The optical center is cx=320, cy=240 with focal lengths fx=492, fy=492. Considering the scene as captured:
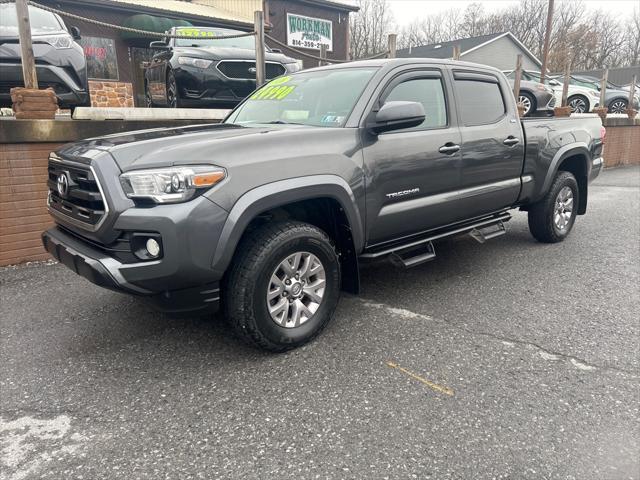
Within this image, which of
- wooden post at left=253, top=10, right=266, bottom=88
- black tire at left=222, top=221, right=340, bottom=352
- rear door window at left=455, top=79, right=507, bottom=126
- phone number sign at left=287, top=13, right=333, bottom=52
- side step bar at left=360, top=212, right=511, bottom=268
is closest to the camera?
black tire at left=222, top=221, right=340, bottom=352

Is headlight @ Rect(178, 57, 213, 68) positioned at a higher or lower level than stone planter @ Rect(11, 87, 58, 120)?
higher

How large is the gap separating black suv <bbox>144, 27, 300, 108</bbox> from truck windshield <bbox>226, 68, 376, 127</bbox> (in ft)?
12.7

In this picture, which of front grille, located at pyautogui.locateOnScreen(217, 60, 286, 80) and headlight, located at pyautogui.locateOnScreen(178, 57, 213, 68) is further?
front grille, located at pyautogui.locateOnScreen(217, 60, 286, 80)

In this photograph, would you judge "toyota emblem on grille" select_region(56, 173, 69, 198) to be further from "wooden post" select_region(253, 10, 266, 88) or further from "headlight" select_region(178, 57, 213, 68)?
"headlight" select_region(178, 57, 213, 68)

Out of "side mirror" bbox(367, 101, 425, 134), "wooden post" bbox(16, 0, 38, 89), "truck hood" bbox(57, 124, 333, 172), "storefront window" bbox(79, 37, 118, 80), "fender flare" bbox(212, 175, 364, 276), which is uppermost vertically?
"storefront window" bbox(79, 37, 118, 80)

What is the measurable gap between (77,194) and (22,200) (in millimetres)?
2285

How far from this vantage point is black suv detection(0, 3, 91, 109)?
5.98m

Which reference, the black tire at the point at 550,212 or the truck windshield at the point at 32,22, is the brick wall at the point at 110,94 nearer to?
the truck windshield at the point at 32,22

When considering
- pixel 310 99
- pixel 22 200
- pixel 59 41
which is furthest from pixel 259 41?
pixel 22 200

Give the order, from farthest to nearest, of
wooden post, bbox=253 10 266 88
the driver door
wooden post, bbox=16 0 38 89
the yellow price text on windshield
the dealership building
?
the dealership building < wooden post, bbox=253 10 266 88 < wooden post, bbox=16 0 38 89 < the yellow price text on windshield < the driver door

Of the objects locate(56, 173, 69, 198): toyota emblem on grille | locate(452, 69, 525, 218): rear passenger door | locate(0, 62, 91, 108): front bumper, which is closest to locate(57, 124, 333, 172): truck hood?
locate(56, 173, 69, 198): toyota emblem on grille

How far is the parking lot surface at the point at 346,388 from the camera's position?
2.18m

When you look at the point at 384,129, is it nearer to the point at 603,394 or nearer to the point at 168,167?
the point at 168,167

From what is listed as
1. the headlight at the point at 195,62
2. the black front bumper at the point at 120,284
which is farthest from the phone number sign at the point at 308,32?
the black front bumper at the point at 120,284
